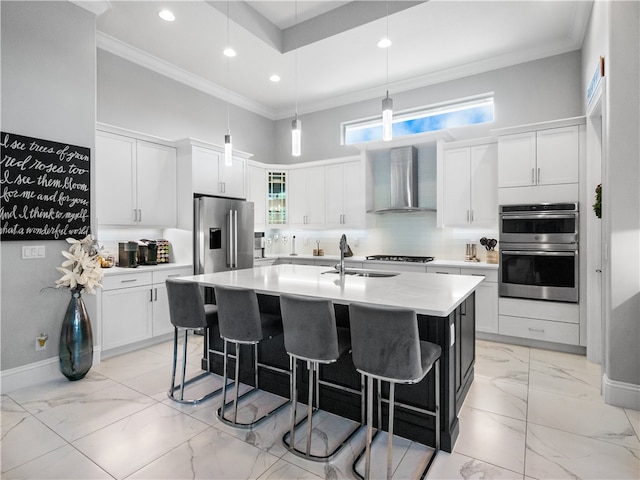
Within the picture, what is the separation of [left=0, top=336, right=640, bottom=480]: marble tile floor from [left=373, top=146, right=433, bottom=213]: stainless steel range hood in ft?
8.45

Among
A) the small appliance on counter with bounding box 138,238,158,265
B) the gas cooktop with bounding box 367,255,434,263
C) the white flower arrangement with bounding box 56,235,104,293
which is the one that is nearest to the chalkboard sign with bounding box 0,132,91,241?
the white flower arrangement with bounding box 56,235,104,293

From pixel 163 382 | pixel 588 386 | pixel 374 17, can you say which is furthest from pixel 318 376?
pixel 374 17

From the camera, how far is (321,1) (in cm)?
381

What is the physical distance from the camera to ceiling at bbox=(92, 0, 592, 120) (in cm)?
360

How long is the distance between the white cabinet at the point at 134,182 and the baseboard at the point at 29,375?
4.93 feet

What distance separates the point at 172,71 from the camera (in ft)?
15.7

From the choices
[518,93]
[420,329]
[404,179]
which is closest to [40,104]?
[420,329]

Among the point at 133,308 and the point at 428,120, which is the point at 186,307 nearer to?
the point at 133,308

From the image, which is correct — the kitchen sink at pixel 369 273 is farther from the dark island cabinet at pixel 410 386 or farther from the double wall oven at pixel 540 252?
the double wall oven at pixel 540 252

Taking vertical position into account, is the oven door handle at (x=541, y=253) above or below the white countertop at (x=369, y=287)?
above

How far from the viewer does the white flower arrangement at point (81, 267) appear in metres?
3.09

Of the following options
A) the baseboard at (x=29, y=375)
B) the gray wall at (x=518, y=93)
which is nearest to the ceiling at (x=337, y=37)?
the gray wall at (x=518, y=93)

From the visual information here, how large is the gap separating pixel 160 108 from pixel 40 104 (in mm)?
1774

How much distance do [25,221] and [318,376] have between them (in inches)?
108
